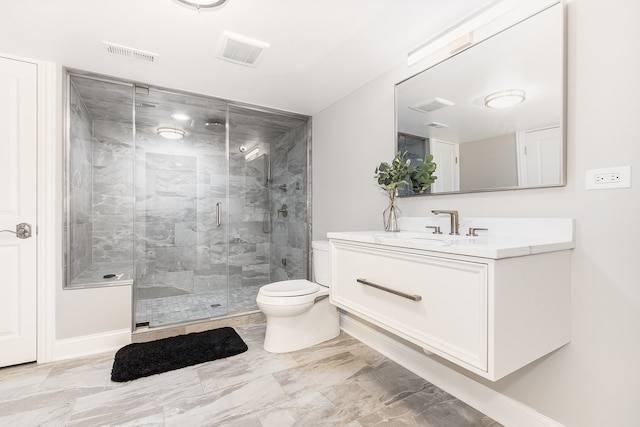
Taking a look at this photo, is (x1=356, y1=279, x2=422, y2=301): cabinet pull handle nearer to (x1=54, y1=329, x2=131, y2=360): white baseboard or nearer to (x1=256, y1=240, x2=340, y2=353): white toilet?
(x1=256, y1=240, x2=340, y2=353): white toilet

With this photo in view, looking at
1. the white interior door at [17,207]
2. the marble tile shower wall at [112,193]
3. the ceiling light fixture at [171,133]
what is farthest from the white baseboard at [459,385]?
the ceiling light fixture at [171,133]

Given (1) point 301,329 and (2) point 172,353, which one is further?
(1) point 301,329

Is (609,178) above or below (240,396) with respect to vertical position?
above

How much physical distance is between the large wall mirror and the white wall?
0.20 feet

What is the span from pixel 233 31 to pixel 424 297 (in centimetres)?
183

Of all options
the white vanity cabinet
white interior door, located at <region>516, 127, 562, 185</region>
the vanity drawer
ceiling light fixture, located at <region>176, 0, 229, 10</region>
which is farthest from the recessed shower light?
white interior door, located at <region>516, 127, 562, 185</region>

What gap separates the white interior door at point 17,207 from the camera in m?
2.04

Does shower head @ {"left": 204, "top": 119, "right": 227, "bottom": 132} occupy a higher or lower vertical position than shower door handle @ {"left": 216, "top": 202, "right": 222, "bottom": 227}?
higher

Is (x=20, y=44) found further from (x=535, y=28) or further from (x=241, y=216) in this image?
(x=535, y=28)

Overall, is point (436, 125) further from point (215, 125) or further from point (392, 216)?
point (215, 125)

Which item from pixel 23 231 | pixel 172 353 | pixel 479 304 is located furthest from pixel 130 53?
pixel 479 304

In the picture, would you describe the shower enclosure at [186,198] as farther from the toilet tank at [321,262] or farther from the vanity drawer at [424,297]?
the vanity drawer at [424,297]

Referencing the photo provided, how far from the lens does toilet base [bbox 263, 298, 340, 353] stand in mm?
2264

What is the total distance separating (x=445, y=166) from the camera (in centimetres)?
188
